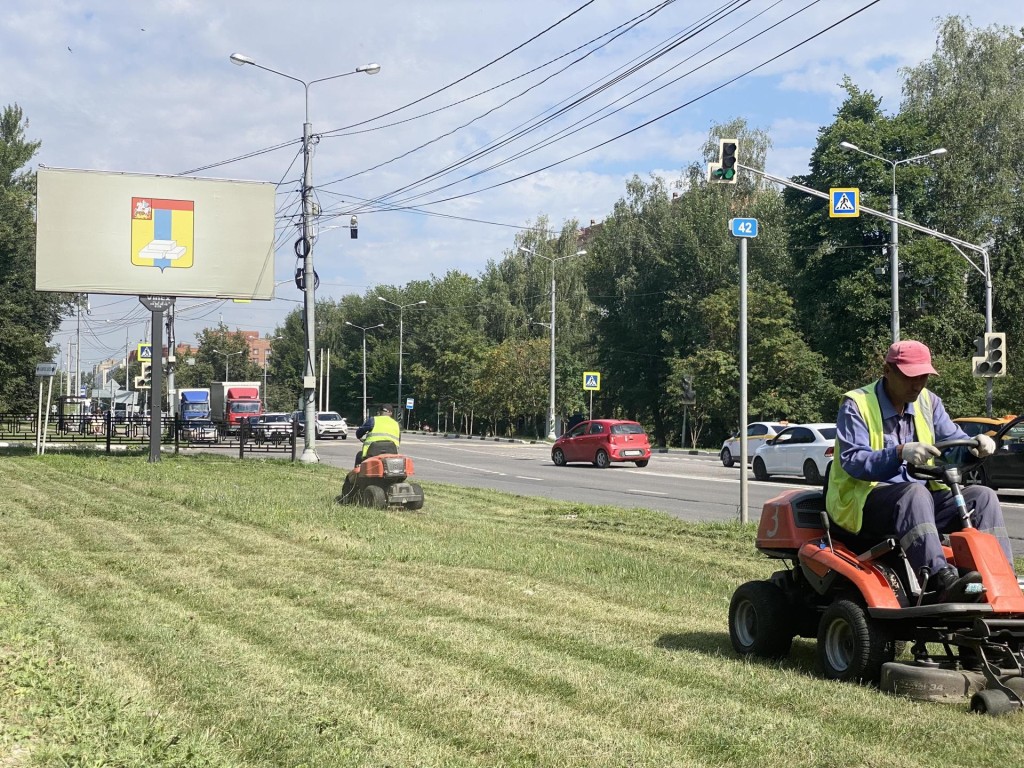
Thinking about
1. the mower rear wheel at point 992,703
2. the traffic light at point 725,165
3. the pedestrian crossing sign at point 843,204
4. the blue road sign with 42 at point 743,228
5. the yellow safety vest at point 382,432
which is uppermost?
the pedestrian crossing sign at point 843,204

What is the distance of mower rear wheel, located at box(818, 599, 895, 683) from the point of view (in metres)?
5.65

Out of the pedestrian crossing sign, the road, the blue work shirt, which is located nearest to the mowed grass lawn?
the blue work shirt

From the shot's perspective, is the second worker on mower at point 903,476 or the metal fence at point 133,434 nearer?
the second worker on mower at point 903,476

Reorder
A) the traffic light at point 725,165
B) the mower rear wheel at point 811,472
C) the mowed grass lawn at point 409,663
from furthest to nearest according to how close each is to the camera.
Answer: the mower rear wheel at point 811,472
the traffic light at point 725,165
the mowed grass lawn at point 409,663

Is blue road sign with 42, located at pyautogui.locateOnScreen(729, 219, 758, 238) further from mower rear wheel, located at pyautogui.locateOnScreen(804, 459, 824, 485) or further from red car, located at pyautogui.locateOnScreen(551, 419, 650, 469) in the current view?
red car, located at pyautogui.locateOnScreen(551, 419, 650, 469)

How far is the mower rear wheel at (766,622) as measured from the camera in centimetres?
648

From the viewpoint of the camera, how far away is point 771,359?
5122 cm

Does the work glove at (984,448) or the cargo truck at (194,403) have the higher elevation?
the cargo truck at (194,403)

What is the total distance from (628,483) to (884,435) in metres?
21.1

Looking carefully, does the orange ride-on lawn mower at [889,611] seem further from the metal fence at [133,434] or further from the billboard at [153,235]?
the metal fence at [133,434]

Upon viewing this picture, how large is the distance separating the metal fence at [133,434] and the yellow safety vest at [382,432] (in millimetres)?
19394

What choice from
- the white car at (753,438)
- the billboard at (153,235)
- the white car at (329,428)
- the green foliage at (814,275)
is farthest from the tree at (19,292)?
the white car at (753,438)

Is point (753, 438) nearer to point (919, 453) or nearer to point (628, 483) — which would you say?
point (628, 483)

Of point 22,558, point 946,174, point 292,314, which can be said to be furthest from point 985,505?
point 292,314
